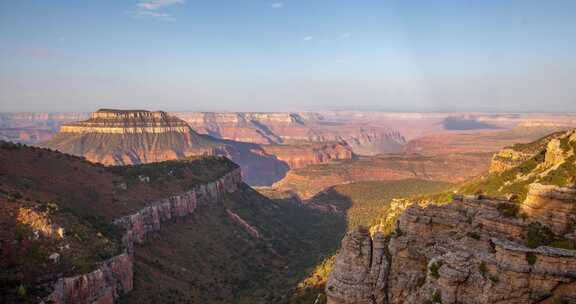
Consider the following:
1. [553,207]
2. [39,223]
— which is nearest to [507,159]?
[553,207]

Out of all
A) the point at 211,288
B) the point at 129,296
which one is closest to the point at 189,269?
the point at 211,288

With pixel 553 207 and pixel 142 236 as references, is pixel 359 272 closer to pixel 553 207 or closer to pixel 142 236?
pixel 553 207

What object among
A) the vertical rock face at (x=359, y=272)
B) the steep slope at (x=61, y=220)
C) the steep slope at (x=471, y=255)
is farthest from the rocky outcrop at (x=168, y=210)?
the steep slope at (x=471, y=255)

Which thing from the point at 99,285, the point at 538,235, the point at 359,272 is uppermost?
the point at 538,235

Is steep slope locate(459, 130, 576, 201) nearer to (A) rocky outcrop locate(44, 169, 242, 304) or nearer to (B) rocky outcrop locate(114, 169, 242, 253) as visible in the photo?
(A) rocky outcrop locate(44, 169, 242, 304)


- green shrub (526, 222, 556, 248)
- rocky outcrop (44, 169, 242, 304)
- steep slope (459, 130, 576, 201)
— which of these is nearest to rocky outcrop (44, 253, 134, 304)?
rocky outcrop (44, 169, 242, 304)

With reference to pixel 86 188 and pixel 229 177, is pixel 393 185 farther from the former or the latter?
pixel 86 188
